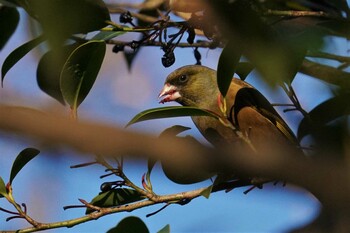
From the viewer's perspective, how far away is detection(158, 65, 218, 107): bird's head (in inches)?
123

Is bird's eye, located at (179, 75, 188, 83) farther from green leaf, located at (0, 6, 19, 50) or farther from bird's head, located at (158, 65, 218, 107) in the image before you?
green leaf, located at (0, 6, 19, 50)

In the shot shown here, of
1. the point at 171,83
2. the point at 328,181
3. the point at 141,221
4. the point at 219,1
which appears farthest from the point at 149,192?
the point at 171,83

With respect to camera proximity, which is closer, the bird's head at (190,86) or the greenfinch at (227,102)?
the greenfinch at (227,102)

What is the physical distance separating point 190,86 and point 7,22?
1146 millimetres

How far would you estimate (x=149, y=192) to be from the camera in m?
1.79

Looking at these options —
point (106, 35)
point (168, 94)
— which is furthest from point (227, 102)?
point (106, 35)

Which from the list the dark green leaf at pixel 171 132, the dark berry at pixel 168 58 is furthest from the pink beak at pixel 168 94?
the dark green leaf at pixel 171 132

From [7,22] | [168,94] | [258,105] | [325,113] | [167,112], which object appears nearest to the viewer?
[325,113]

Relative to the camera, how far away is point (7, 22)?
239 cm

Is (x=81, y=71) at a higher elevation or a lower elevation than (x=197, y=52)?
higher

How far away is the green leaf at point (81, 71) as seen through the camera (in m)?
1.69

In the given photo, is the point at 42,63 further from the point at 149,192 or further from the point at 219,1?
the point at 219,1

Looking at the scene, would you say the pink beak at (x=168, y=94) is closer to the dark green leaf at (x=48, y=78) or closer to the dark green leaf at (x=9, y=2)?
the dark green leaf at (x=48, y=78)

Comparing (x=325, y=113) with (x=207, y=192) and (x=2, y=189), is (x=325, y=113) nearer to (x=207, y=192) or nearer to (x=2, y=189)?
(x=207, y=192)
